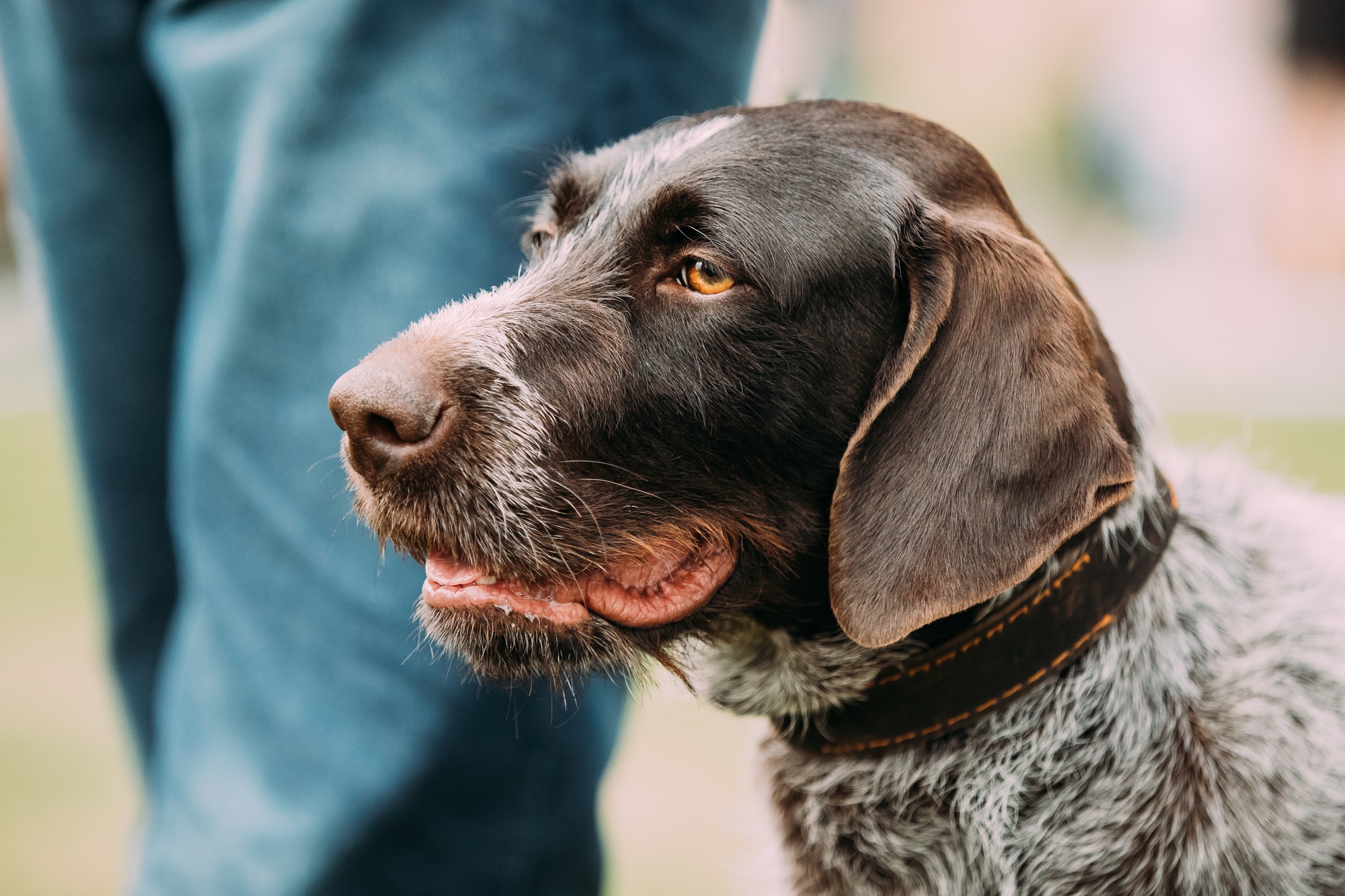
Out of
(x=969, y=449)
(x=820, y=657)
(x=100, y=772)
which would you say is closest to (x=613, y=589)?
(x=820, y=657)

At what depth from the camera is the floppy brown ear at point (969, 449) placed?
176cm

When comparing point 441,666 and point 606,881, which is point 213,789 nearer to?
point 441,666

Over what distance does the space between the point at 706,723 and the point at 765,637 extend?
292 cm

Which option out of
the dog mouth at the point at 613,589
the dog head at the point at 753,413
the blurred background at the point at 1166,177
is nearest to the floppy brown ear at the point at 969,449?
the dog head at the point at 753,413

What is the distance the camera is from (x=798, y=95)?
2.56 metres

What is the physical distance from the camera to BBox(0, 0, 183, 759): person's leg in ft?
8.72

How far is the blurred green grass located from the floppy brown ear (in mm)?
730

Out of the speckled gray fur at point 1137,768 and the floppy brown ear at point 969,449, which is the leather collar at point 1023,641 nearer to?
the speckled gray fur at point 1137,768

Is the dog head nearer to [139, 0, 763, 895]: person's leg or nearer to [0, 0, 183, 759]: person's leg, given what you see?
[139, 0, 763, 895]: person's leg

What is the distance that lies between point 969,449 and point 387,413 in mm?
886

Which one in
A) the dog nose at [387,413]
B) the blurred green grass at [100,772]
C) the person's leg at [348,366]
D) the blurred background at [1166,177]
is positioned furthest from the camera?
the blurred background at [1166,177]

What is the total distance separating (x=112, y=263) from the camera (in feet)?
9.48

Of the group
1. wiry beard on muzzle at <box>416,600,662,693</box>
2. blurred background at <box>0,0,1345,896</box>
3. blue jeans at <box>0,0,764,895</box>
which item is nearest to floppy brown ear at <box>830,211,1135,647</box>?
wiry beard on muzzle at <box>416,600,662,693</box>

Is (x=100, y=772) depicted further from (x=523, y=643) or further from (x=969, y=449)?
(x=969, y=449)
